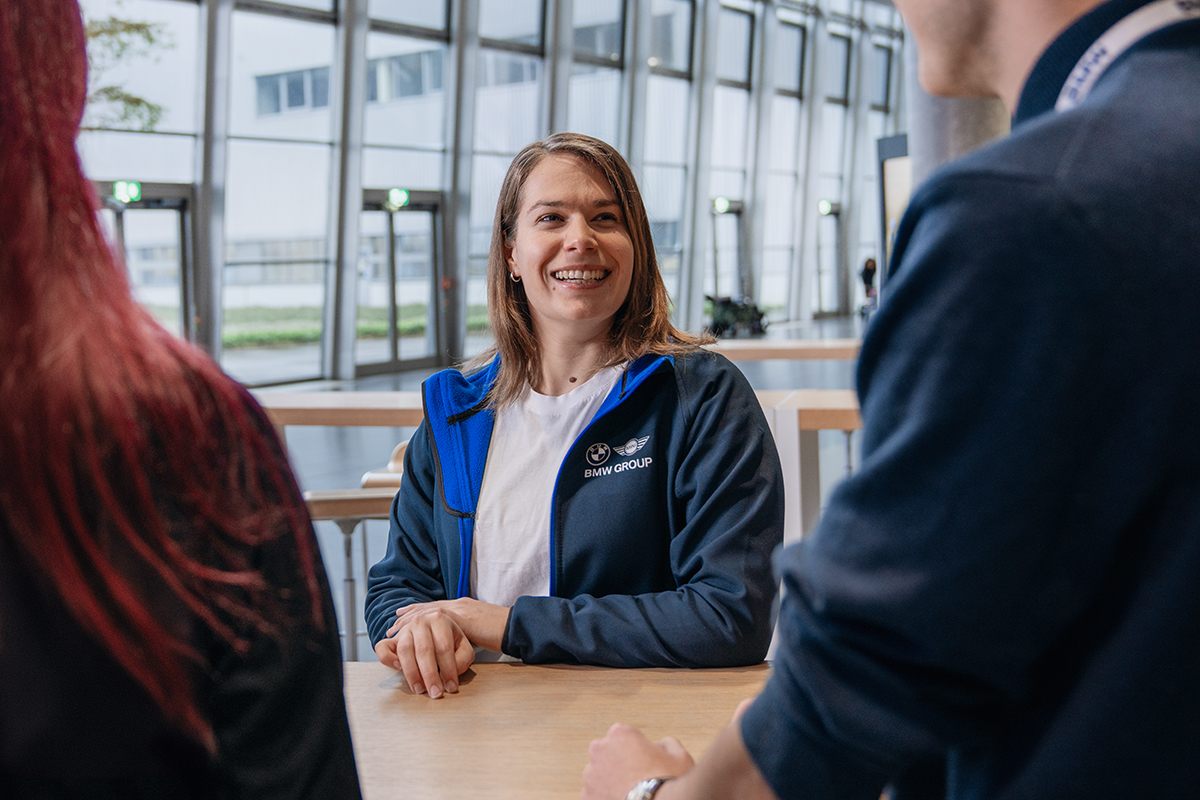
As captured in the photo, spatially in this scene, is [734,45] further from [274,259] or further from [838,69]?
[274,259]

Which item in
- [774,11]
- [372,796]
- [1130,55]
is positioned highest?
[774,11]

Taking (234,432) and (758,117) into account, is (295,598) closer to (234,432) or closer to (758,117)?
(234,432)

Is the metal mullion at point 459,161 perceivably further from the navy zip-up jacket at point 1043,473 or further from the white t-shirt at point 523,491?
the navy zip-up jacket at point 1043,473

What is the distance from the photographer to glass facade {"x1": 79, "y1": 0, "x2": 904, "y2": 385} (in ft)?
35.1

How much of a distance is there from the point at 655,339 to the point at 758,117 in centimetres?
1788

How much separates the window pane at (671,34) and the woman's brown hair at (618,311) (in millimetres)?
14972

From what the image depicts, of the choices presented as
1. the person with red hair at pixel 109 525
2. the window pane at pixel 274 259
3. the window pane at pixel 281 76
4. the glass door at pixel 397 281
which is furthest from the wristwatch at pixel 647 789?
the glass door at pixel 397 281

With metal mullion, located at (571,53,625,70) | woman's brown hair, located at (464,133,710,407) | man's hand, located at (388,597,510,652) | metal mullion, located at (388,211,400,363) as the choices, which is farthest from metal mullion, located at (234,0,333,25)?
man's hand, located at (388,597,510,652)

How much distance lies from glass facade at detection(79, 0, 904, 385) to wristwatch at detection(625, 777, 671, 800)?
8944mm

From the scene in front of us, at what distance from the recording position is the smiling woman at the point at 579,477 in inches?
62.7

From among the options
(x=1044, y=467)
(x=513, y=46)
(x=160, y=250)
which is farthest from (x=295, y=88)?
(x=1044, y=467)

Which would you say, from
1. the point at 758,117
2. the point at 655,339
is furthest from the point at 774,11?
the point at 655,339

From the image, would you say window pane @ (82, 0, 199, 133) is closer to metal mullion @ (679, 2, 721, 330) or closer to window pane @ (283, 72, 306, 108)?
window pane @ (283, 72, 306, 108)

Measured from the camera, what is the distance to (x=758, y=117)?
18.9m
